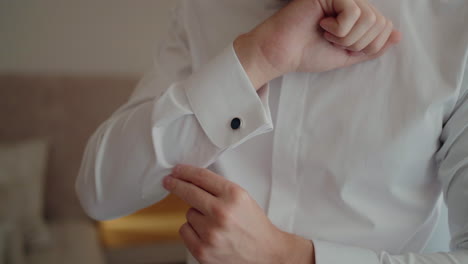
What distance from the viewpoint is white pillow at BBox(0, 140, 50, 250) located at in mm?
1866

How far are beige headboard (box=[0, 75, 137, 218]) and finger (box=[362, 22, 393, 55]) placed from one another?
5.92ft

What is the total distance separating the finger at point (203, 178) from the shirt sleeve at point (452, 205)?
0.15m

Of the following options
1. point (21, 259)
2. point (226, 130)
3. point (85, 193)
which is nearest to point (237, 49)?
point (226, 130)

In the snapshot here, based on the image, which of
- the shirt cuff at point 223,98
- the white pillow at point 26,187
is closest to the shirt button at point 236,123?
the shirt cuff at point 223,98

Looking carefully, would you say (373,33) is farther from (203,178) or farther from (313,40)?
(203,178)

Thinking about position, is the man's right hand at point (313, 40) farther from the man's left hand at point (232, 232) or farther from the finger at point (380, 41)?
the man's left hand at point (232, 232)

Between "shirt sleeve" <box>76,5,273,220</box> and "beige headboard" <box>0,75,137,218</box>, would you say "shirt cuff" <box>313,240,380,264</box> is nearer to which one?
"shirt sleeve" <box>76,5,273,220</box>

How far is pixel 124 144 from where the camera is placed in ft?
2.22

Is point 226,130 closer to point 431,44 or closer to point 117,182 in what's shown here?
point 117,182

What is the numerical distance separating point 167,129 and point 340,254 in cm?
30

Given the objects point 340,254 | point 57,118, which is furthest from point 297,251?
point 57,118

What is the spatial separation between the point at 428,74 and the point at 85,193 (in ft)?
1.86

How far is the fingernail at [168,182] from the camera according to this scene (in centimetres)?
64

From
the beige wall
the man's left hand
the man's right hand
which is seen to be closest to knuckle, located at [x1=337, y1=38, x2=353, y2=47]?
the man's right hand
